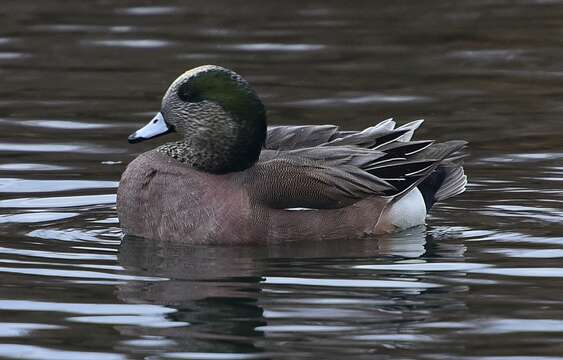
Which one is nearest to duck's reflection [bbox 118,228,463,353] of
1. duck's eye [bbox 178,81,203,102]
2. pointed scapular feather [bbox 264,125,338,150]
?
pointed scapular feather [bbox 264,125,338,150]

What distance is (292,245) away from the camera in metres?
8.34

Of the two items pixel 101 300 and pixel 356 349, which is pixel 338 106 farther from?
pixel 356 349

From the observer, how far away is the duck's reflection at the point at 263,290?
654cm

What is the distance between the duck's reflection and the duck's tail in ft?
0.98

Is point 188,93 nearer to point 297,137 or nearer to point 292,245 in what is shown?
point 297,137

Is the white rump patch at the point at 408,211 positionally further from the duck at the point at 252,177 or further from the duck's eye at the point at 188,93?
the duck's eye at the point at 188,93

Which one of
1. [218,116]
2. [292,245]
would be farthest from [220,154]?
[292,245]

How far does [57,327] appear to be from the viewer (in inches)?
262

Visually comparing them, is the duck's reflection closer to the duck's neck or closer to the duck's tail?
the duck's tail

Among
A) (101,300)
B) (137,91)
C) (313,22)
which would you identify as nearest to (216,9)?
(313,22)

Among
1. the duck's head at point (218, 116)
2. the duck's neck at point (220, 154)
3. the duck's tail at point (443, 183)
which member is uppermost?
the duck's head at point (218, 116)

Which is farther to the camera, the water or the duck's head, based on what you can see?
the duck's head

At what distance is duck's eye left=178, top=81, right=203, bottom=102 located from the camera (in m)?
8.58

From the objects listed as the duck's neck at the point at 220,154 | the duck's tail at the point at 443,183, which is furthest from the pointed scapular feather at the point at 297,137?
the duck's tail at the point at 443,183
